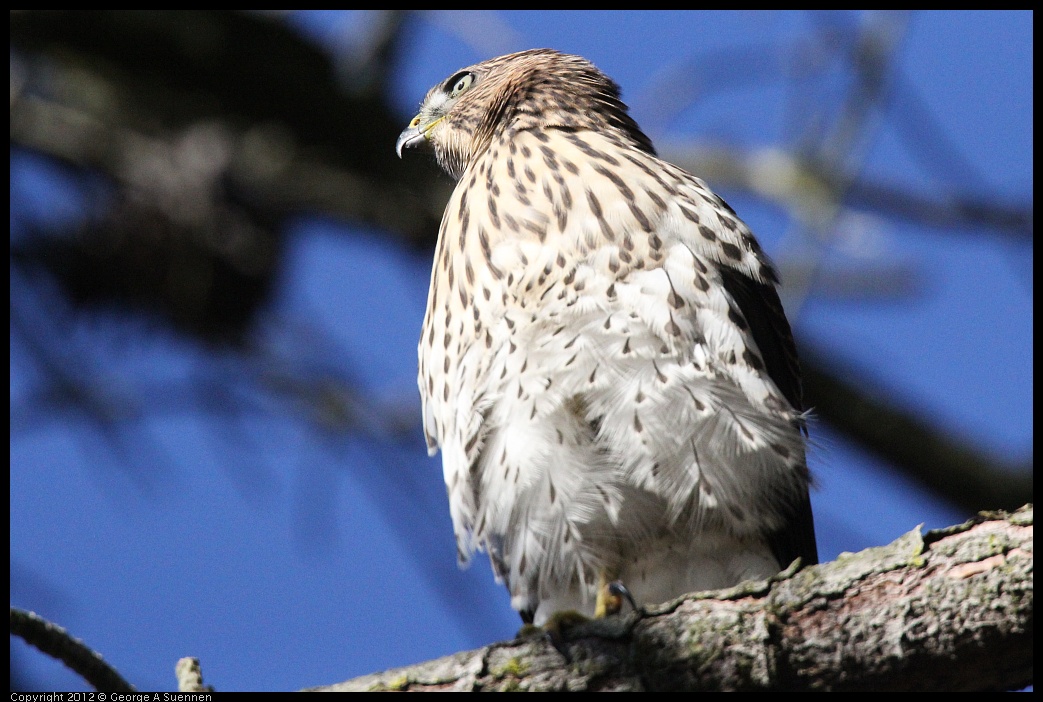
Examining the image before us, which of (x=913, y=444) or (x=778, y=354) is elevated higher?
(x=913, y=444)

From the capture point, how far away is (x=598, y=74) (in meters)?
4.43

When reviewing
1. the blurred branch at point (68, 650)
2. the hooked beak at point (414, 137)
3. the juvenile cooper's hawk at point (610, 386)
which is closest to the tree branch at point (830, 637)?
the blurred branch at point (68, 650)

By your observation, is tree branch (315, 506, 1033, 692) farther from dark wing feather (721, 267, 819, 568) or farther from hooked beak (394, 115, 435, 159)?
hooked beak (394, 115, 435, 159)

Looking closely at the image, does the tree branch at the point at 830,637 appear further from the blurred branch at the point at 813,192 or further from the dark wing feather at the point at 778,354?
the blurred branch at the point at 813,192

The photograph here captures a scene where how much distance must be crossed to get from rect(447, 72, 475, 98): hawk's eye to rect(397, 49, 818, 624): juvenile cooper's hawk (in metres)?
0.92

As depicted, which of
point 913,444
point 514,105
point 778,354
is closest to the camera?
point 778,354

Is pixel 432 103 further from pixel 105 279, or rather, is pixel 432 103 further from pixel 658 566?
pixel 105 279

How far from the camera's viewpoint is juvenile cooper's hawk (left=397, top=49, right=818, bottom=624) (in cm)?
318

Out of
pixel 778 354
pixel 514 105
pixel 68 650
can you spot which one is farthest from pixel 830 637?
pixel 514 105

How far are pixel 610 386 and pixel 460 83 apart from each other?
197cm

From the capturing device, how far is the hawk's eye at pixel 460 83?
4613mm

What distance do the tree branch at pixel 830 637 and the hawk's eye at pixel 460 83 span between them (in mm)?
2700

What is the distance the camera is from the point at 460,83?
15.2ft

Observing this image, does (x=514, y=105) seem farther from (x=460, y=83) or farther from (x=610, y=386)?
(x=610, y=386)
